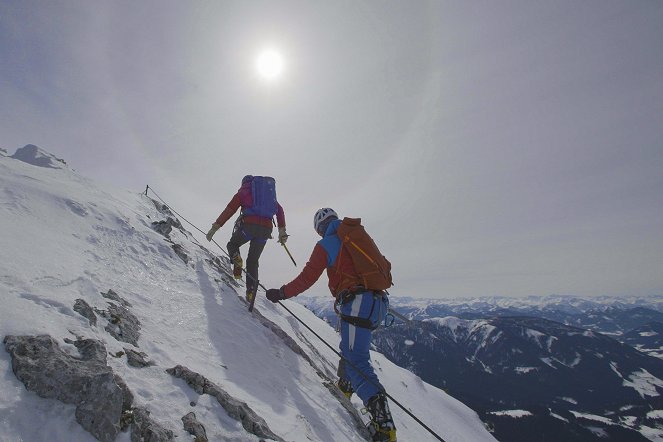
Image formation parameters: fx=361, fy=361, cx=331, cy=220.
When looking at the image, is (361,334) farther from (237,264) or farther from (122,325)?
(237,264)

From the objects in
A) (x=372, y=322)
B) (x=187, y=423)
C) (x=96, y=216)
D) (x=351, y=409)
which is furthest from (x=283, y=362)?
(x=96, y=216)

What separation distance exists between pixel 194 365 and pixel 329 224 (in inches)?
155

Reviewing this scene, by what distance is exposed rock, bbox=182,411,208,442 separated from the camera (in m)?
4.79

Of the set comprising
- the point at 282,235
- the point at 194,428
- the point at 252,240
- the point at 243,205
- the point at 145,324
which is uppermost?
the point at 243,205

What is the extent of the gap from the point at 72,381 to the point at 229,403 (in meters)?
2.26

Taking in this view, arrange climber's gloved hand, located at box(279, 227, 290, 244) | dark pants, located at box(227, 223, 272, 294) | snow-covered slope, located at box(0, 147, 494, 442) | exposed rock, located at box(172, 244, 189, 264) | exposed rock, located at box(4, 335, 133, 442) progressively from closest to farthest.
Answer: exposed rock, located at box(4, 335, 133, 442) < snow-covered slope, located at box(0, 147, 494, 442) < exposed rock, located at box(172, 244, 189, 264) < dark pants, located at box(227, 223, 272, 294) < climber's gloved hand, located at box(279, 227, 290, 244)

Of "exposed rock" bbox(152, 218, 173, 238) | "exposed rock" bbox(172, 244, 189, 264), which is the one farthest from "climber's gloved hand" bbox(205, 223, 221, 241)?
"exposed rock" bbox(152, 218, 173, 238)

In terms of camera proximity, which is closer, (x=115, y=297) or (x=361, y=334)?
(x=115, y=297)

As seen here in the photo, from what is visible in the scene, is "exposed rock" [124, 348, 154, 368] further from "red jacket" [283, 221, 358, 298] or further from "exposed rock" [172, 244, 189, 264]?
"exposed rock" [172, 244, 189, 264]

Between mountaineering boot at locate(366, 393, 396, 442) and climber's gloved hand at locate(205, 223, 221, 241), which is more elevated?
climber's gloved hand at locate(205, 223, 221, 241)

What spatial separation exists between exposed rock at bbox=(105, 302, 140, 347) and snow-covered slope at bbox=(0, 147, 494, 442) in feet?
0.25

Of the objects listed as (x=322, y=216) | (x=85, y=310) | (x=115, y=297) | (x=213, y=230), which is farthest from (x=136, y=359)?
(x=213, y=230)

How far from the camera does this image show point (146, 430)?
173 inches

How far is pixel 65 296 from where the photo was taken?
5.82 meters
